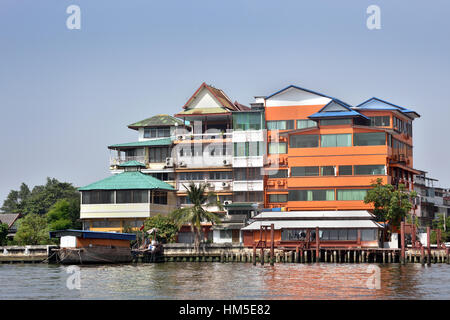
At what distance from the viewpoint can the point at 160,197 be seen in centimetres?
9112

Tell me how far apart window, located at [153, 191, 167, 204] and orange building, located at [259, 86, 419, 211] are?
1260 cm

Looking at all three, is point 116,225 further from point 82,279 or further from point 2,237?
point 82,279

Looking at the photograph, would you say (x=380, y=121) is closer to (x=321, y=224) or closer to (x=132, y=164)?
(x=321, y=224)

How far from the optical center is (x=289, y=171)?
85625 mm

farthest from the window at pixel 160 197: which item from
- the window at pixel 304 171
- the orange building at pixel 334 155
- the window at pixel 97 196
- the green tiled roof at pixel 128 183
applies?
the window at pixel 304 171

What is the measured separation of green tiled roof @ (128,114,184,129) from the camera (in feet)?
334

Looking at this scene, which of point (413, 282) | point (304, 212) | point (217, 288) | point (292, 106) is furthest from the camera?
point (292, 106)

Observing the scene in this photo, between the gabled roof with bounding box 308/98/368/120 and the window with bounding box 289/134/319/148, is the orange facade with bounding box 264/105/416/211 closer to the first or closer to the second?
the window with bounding box 289/134/319/148

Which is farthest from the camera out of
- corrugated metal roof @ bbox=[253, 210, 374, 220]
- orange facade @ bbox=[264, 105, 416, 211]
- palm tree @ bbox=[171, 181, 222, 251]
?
orange facade @ bbox=[264, 105, 416, 211]

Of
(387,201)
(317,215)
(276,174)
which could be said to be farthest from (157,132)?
(387,201)

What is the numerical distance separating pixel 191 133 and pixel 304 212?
2319 centimetres

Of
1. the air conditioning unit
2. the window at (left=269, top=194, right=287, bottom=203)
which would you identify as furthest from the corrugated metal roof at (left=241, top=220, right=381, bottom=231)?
the air conditioning unit

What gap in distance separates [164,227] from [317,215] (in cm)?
1738
